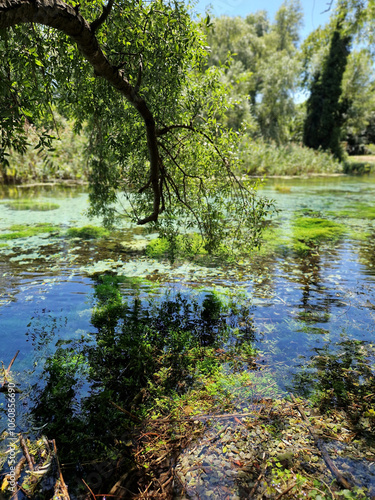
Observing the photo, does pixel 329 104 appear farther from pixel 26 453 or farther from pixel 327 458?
pixel 26 453

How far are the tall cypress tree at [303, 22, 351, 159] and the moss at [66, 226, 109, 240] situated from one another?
31796mm

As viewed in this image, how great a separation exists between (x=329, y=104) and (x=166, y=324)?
4033 centimetres

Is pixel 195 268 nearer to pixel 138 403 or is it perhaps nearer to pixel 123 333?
pixel 123 333

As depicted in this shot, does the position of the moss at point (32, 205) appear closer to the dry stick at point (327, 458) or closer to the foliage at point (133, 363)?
the foliage at point (133, 363)

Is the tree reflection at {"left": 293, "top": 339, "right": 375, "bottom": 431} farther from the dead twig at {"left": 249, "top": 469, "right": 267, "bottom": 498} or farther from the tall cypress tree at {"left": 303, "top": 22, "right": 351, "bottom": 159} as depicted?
the tall cypress tree at {"left": 303, "top": 22, "right": 351, "bottom": 159}

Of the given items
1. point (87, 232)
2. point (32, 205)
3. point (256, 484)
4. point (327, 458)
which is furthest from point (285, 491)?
point (32, 205)

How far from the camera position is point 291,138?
1670 inches

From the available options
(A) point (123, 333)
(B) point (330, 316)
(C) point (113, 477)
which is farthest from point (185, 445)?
(B) point (330, 316)

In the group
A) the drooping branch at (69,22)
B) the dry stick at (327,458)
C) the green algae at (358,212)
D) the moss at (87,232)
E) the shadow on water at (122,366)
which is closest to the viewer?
the drooping branch at (69,22)

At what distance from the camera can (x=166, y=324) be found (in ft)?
15.9

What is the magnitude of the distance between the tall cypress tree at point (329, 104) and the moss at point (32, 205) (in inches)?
1200

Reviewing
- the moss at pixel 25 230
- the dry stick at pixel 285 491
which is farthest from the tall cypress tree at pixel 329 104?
the dry stick at pixel 285 491

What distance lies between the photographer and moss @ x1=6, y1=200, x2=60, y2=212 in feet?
44.1

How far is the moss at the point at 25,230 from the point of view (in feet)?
31.4
